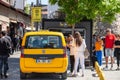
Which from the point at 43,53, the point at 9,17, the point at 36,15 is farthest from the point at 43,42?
the point at 9,17

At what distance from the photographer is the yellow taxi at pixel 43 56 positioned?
1742 cm

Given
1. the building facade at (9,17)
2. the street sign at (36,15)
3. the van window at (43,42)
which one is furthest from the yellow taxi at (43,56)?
the building facade at (9,17)

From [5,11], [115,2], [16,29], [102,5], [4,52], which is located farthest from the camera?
[16,29]

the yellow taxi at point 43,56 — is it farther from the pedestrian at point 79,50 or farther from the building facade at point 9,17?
the building facade at point 9,17

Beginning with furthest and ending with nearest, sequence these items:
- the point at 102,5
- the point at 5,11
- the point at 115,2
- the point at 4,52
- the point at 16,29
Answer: the point at 16,29 < the point at 5,11 < the point at 115,2 < the point at 102,5 < the point at 4,52

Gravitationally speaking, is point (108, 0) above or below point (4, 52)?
above

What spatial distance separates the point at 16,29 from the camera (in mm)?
56094

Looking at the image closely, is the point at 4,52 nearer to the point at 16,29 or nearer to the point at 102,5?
the point at 102,5

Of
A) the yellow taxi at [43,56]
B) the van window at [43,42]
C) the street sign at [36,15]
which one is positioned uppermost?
the street sign at [36,15]

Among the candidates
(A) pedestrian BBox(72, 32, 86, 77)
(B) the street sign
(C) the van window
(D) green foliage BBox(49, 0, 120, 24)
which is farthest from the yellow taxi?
(B) the street sign

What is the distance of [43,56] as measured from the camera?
17.5 metres

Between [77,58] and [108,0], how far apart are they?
11.0m

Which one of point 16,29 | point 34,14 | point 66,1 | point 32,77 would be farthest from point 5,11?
point 32,77

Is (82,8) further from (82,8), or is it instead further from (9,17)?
(9,17)
